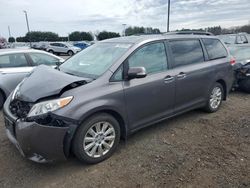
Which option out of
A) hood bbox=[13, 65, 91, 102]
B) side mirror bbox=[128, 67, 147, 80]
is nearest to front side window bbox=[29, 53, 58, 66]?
hood bbox=[13, 65, 91, 102]

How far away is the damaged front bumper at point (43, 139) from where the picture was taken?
113 inches

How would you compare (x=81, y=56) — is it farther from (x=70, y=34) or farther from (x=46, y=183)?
(x=70, y=34)

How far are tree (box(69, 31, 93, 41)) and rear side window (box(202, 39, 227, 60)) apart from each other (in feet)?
171

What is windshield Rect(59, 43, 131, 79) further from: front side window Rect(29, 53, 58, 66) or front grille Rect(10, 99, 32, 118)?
front side window Rect(29, 53, 58, 66)

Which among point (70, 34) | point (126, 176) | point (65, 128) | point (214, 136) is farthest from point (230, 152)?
point (70, 34)

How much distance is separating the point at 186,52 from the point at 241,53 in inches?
162

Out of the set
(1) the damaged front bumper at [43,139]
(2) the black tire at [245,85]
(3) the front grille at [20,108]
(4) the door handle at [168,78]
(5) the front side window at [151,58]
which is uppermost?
(5) the front side window at [151,58]

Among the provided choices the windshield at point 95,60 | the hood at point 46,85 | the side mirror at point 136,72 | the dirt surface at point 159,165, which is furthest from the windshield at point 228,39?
the hood at point 46,85

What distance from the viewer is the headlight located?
9.52 ft

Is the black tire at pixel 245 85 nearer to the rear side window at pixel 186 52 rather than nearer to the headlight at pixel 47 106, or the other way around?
the rear side window at pixel 186 52

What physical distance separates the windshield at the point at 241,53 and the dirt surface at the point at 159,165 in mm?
3655

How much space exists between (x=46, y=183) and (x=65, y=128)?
722mm

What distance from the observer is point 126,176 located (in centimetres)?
308

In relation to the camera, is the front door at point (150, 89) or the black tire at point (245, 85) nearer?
the front door at point (150, 89)
